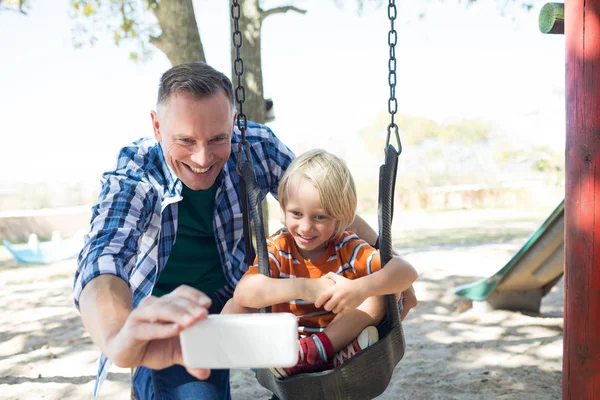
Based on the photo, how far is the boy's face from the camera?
1.95m

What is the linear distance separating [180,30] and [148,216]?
246 centimetres

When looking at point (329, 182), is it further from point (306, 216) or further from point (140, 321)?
point (140, 321)

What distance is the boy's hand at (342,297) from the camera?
5.78ft

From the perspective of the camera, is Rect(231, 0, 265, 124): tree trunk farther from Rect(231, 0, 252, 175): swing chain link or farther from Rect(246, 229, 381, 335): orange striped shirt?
Rect(246, 229, 381, 335): orange striped shirt

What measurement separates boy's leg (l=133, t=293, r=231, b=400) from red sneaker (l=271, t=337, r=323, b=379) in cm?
44

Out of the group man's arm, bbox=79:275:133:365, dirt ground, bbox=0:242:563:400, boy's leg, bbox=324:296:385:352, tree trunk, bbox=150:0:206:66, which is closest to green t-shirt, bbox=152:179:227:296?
boy's leg, bbox=324:296:385:352

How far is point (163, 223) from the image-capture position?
2.16 m

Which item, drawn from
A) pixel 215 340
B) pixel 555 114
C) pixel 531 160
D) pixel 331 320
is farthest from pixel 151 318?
pixel 555 114

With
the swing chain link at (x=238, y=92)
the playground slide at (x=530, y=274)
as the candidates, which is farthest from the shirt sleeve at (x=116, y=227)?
the playground slide at (x=530, y=274)

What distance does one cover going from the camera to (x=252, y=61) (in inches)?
169

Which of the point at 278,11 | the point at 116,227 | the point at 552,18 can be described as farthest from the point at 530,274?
the point at 116,227

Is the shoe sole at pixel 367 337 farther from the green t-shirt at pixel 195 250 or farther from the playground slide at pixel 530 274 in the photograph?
the playground slide at pixel 530 274

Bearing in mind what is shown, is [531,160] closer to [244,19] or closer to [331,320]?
[244,19]

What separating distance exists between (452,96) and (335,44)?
35.1ft
